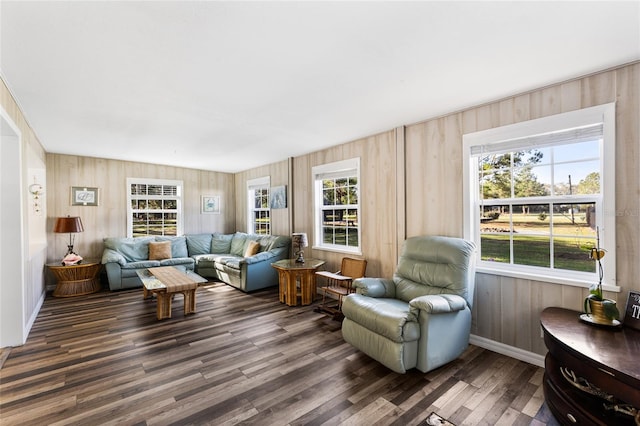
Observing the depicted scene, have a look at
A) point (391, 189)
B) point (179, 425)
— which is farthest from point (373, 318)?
point (391, 189)

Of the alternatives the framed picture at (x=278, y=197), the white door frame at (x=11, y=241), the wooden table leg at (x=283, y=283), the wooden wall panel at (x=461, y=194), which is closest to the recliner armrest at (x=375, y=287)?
the wooden wall panel at (x=461, y=194)

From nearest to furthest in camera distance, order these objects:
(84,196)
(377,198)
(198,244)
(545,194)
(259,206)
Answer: (545,194)
(377,198)
(84,196)
(198,244)
(259,206)

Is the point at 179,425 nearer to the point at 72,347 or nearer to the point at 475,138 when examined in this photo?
the point at 72,347

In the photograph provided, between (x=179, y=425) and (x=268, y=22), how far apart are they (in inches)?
99.7

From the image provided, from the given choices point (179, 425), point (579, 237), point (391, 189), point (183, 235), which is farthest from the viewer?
point (183, 235)

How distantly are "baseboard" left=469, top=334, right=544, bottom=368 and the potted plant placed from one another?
2.20ft

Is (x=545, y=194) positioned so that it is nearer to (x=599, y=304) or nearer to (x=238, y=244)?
(x=599, y=304)

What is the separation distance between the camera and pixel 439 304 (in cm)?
239

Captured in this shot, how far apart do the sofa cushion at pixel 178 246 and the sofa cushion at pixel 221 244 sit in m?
0.58

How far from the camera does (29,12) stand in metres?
1.57

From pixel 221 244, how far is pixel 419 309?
5282mm

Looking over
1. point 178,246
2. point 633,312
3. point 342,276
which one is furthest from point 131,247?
point 633,312

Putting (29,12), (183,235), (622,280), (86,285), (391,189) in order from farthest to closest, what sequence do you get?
1. (183,235)
2. (86,285)
3. (391,189)
4. (622,280)
5. (29,12)

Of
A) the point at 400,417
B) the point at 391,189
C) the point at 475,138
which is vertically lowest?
the point at 400,417
